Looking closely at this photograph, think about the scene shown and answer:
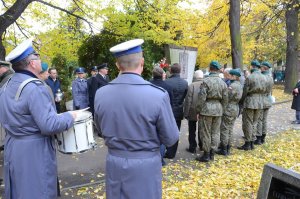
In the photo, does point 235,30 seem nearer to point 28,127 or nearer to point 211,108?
point 211,108

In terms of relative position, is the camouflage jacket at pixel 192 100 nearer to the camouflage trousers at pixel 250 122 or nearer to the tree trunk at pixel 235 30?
the camouflage trousers at pixel 250 122

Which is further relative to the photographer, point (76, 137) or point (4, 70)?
point (4, 70)

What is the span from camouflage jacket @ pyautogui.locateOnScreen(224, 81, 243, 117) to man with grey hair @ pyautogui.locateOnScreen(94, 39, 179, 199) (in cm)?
440

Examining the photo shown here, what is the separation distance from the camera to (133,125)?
8.59 feet

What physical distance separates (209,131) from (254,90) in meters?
1.62

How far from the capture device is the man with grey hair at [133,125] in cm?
260

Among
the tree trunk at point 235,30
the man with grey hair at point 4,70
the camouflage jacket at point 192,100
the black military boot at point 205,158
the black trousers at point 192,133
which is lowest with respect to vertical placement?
the black military boot at point 205,158

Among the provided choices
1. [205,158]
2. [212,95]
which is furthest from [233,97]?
[205,158]

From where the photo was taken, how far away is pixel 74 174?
5.82 meters

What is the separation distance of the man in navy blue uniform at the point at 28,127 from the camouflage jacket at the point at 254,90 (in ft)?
17.0

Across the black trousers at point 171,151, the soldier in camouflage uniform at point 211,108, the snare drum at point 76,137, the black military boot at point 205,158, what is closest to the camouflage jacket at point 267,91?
the soldier in camouflage uniform at point 211,108

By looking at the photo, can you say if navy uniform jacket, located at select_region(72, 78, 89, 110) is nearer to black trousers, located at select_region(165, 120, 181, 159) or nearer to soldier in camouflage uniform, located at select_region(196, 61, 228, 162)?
black trousers, located at select_region(165, 120, 181, 159)

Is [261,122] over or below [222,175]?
over

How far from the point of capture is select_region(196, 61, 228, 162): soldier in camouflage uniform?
20.4 ft
